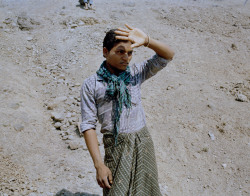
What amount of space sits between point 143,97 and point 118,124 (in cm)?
339

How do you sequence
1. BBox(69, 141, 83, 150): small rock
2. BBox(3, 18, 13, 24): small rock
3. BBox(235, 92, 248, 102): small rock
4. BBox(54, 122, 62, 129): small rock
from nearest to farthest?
BBox(69, 141, 83, 150): small rock < BBox(54, 122, 62, 129): small rock < BBox(235, 92, 248, 102): small rock < BBox(3, 18, 13, 24): small rock

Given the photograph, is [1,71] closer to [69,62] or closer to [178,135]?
[69,62]

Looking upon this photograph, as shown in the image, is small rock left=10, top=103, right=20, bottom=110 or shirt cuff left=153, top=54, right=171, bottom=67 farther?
small rock left=10, top=103, right=20, bottom=110

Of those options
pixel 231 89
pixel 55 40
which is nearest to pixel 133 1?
pixel 55 40

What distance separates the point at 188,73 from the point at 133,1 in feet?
19.6

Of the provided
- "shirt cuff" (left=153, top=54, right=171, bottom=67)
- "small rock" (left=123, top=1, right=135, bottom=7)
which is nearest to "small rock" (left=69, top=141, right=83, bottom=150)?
"shirt cuff" (left=153, top=54, right=171, bottom=67)

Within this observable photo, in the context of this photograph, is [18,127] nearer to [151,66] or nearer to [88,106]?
[88,106]

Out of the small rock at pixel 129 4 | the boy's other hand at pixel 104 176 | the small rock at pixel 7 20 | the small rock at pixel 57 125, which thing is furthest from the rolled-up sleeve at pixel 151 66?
the small rock at pixel 129 4

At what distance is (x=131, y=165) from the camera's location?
61.6 inches

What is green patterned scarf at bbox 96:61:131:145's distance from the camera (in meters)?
1.55

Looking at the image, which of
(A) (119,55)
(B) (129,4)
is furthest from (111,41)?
(B) (129,4)

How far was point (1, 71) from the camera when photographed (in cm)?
498

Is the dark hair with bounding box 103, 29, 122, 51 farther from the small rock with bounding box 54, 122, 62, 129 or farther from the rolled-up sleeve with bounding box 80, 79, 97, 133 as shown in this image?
the small rock with bounding box 54, 122, 62, 129

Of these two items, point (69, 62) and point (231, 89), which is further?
point (69, 62)
